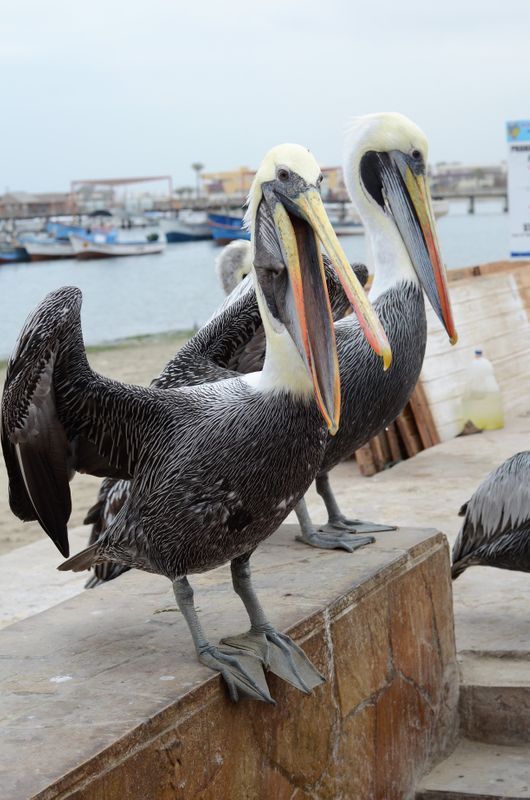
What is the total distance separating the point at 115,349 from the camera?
56.4 feet

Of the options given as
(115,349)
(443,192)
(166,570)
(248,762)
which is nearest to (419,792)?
(248,762)

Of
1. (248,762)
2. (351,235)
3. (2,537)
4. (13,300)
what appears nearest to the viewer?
(248,762)

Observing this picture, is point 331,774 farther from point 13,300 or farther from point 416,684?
point 13,300

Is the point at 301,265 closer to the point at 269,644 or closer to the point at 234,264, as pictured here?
the point at 269,644

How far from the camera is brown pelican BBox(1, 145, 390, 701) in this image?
2.37 m

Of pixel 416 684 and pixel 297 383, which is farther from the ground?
pixel 297 383

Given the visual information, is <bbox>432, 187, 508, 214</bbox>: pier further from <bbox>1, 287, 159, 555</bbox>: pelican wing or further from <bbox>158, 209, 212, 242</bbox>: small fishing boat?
<bbox>1, 287, 159, 555</bbox>: pelican wing

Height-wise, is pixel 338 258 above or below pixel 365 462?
above

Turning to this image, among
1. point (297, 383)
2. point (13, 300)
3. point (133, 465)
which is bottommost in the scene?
point (13, 300)

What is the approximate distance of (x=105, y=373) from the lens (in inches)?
518

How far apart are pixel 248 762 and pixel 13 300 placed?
3481cm

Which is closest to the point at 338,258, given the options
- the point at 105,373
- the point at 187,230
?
the point at 105,373

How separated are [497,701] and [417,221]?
1.63 m

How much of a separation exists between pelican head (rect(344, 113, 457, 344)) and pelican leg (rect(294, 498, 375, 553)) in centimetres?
82
